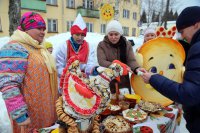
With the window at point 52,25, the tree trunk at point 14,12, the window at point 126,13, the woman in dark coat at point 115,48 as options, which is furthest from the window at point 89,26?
the woman in dark coat at point 115,48

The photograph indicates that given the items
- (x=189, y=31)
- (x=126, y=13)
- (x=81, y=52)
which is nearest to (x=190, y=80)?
(x=189, y=31)

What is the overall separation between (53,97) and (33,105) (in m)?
0.19

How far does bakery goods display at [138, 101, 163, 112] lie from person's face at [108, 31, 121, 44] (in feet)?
2.78

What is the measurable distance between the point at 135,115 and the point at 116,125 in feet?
0.98

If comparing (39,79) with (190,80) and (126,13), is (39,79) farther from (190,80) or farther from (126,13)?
(126,13)

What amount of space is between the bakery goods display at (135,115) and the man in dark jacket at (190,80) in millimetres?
462

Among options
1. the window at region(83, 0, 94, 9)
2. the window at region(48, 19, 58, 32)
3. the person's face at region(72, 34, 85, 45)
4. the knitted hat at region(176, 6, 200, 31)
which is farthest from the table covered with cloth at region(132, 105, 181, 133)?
the window at region(83, 0, 94, 9)

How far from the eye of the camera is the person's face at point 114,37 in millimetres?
2338

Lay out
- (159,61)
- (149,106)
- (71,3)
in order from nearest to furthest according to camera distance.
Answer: (149,106)
(159,61)
(71,3)

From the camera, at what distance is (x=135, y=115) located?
1.71 meters

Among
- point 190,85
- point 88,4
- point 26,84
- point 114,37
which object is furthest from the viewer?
point 88,4

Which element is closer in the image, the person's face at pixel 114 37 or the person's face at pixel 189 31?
the person's face at pixel 189 31

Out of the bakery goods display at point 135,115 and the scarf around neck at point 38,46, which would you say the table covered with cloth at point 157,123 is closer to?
the bakery goods display at point 135,115

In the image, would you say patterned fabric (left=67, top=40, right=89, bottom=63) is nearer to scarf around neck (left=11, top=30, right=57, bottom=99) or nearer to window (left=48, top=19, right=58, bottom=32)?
scarf around neck (left=11, top=30, right=57, bottom=99)
